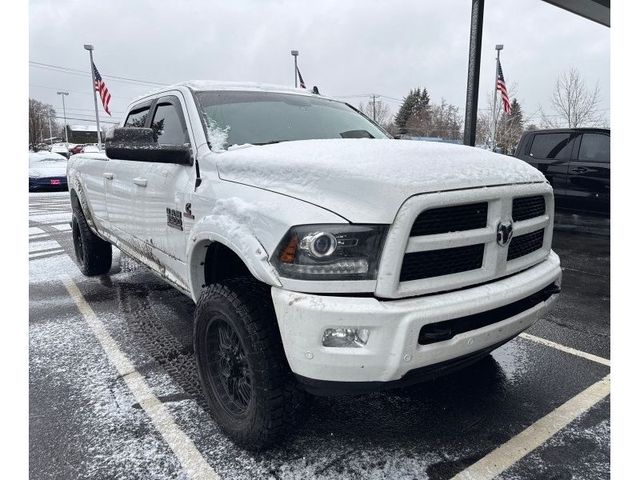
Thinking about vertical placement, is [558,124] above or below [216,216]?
above

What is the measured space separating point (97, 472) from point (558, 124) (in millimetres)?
37569

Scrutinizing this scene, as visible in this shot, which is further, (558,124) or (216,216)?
(558,124)

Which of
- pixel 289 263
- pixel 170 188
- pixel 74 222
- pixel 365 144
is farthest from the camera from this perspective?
pixel 74 222

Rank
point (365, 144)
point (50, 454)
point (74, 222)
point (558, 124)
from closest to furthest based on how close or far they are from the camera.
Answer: point (50, 454), point (365, 144), point (74, 222), point (558, 124)

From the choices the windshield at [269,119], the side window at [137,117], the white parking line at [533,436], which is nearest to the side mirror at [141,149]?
the windshield at [269,119]

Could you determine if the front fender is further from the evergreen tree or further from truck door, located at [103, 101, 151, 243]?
the evergreen tree

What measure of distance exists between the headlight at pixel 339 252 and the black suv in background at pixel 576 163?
740cm

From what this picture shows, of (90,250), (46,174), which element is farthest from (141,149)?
(46,174)

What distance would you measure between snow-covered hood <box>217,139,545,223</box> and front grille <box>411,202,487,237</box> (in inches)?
3.9

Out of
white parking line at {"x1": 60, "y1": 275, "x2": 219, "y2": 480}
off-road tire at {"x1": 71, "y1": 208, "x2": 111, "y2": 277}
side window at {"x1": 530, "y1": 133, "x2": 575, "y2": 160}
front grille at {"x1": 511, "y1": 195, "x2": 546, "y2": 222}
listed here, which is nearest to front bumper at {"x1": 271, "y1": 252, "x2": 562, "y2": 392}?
front grille at {"x1": 511, "y1": 195, "x2": 546, "y2": 222}

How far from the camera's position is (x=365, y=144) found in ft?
8.86

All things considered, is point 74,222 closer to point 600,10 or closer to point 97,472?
point 97,472

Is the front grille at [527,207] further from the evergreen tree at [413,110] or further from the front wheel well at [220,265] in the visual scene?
the evergreen tree at [413,110]

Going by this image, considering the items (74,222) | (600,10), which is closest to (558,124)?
(600,10)
